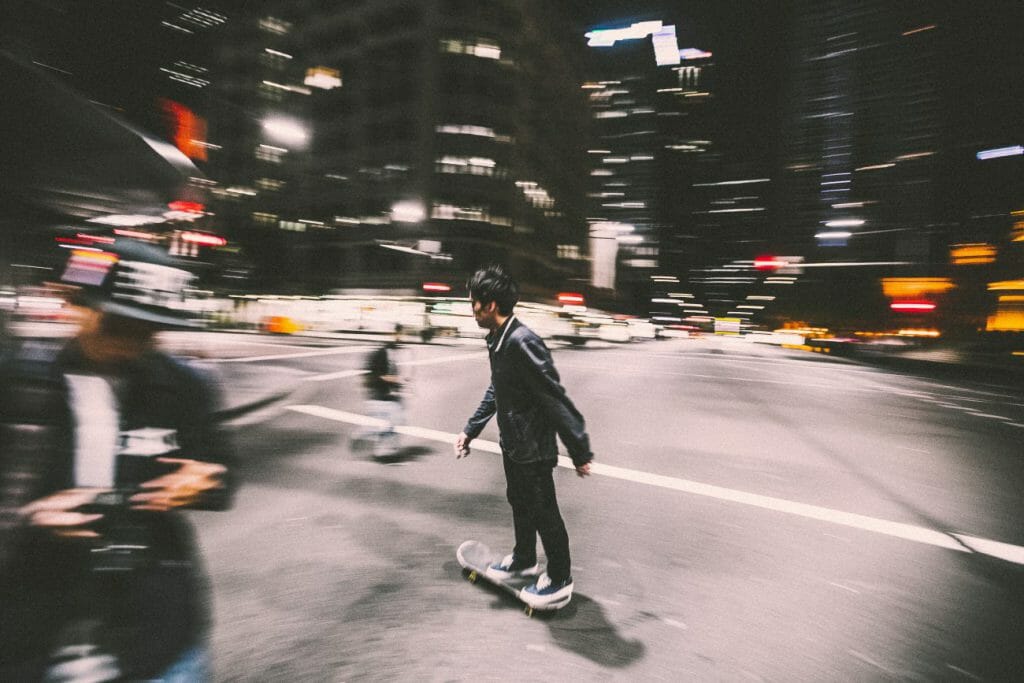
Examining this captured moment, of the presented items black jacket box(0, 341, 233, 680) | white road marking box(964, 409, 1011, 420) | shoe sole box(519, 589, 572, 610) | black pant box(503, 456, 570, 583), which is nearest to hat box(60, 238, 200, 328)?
black jacket box(0, 341, 233, 680)

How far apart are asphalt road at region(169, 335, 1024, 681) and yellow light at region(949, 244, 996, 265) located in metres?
23.9

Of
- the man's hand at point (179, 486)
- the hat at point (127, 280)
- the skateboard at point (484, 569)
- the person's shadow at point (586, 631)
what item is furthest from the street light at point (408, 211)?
the man's hand at point (179, 486)

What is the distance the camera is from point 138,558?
178 cm

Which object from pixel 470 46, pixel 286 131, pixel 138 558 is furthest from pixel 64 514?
pixel 286 131

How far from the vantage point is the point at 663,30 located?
122 m

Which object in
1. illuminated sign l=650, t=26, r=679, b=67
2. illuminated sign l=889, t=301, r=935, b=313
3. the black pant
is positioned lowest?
the black pant

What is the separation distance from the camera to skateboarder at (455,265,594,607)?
2.85 metres

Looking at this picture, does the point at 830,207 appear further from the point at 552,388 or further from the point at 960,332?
the point at 552,388

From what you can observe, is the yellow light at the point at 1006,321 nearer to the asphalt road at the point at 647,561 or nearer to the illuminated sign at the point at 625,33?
the asphalt road at the point at 647,561

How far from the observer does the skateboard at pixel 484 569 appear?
2991 millimetres

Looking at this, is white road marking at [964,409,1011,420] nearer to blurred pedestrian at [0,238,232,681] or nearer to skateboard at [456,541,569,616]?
skateboard at [456,541,569,616]

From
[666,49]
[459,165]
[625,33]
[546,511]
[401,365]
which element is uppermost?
[666,49]

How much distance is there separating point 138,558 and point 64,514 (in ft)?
0.92

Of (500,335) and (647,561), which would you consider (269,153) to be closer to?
(500,335)
